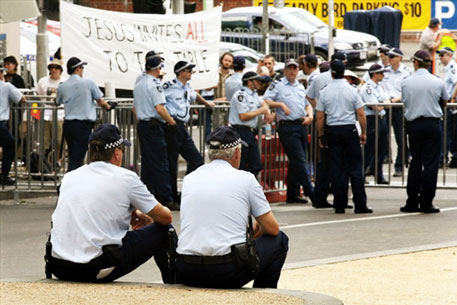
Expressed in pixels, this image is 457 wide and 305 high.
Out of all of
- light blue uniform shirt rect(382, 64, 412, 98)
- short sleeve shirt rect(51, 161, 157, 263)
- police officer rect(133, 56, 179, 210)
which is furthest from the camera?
light blue uniform shirt rect(382, 64, 412, 98)

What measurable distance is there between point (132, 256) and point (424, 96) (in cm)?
674

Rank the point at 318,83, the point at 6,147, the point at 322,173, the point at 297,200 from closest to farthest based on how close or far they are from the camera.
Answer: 1. the point at 322,173
2. the point at 318,83
3. the point at 297,200
4. the point at 6,147

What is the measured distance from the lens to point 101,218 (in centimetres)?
834

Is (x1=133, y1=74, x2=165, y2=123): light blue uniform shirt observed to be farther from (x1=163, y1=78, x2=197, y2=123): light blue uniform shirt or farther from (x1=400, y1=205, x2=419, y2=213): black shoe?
(x1=400, y1=205, x2=419, y2=213): black shoe

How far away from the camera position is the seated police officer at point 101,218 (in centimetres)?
831

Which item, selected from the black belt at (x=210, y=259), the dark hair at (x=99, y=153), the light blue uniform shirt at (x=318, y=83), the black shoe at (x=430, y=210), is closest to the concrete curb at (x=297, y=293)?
the black belt at (x=210, y=259)

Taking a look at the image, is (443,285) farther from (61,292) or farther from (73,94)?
(73,94)

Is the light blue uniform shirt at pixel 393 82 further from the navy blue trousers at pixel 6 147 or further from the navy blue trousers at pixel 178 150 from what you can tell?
the navy blue trousers at pixel 6 147

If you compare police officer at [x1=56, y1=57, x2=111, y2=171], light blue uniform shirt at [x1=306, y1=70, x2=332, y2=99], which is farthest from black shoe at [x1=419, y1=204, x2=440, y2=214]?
police officer at [x1=56, y1=57, x2=111, y2=171]

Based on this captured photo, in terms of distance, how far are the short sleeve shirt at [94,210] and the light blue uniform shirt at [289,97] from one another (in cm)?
732

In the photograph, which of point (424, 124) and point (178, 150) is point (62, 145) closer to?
point (178, 150)

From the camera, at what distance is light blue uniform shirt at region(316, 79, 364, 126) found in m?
14.7

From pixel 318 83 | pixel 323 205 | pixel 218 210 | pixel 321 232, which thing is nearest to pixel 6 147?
pixel 318 83

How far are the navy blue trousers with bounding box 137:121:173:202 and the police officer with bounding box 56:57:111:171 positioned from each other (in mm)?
817
